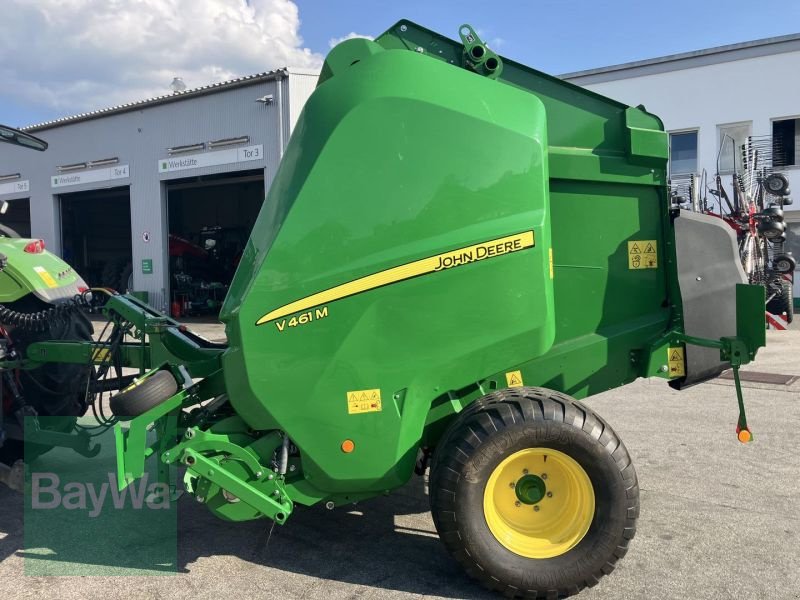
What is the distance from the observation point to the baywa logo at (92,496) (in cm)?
400

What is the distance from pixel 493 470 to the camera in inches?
112

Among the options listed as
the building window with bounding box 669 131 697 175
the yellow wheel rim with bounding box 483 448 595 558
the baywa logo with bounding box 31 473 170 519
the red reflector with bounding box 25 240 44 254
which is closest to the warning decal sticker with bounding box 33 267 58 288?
the red reflector with bounding box 25 240 44 254

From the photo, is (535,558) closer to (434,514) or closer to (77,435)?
(434,514)

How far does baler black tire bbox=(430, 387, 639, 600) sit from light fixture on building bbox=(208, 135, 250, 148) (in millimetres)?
13087

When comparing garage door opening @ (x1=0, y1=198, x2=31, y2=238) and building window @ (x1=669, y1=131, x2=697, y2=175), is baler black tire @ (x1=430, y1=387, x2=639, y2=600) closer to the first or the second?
building window @ (x1=669, y1=131, x2=697, y2=175)

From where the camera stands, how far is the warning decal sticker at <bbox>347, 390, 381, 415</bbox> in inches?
113

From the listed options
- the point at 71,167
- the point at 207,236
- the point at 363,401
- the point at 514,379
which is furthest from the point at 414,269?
the point at 71,167

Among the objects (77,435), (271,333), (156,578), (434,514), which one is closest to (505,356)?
(434,514)

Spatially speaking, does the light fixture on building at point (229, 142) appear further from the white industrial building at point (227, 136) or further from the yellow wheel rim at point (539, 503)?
the yellow wheel rim at point (539, 503)

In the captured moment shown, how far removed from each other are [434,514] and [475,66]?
223cm

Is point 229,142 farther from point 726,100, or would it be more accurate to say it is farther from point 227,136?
point 726,100

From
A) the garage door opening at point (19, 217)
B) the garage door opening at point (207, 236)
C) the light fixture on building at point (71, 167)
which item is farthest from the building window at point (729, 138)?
the garage door opening at point (19, 217)

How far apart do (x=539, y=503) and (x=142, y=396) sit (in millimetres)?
1996

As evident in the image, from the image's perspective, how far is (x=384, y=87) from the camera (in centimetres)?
287
